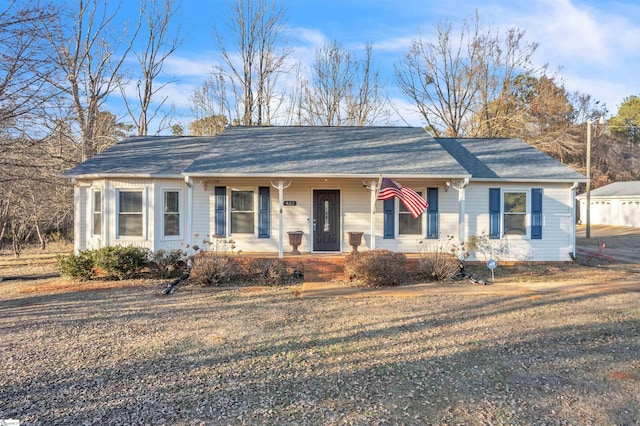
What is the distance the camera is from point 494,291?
27.7 ft

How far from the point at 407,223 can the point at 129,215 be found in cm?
825

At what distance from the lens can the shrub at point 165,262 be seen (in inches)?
406

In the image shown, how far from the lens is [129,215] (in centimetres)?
1112

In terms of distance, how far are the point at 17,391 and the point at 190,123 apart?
26117mm

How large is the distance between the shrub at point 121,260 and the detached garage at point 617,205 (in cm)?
3267

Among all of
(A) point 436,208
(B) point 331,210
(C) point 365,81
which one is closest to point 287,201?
(B) point 331,210

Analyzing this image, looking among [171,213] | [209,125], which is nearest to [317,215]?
[171,213]

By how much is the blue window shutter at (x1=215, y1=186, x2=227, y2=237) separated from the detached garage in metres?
30.2

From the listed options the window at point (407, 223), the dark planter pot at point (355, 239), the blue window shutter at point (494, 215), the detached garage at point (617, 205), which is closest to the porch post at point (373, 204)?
the dark planter pot at point (355, 239)

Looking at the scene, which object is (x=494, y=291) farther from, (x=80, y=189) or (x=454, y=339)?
(x=80, y=189)

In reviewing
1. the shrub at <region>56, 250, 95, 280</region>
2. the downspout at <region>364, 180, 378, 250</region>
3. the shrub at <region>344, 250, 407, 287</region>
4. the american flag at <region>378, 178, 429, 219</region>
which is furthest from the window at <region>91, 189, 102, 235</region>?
the american flag at <region>378, 178, 429, 219</region>

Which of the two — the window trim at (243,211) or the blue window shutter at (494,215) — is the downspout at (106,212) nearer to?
the window trim at (243,211)

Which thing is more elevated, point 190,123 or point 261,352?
point 190,123

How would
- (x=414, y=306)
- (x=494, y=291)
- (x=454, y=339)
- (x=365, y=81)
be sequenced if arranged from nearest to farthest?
(x=454, y=339)
(x=414, y=306)
(x=494, y=291)
(x=365, y=81)
